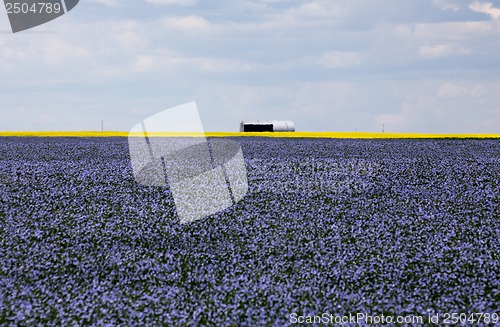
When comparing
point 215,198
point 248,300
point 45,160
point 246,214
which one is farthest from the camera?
point 45,160

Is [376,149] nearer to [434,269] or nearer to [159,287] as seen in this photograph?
[434,269]

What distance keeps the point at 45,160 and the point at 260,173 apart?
27.8 ft

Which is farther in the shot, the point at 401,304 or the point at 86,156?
the point at 86,156

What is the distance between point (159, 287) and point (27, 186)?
7987 millimetres

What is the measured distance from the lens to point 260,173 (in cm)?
1881

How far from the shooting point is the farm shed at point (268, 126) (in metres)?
59.3

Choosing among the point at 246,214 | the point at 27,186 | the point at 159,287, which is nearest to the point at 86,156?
the point at 27,186

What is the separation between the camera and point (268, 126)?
199ft

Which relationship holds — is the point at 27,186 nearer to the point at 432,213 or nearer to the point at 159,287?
the point at 159,287

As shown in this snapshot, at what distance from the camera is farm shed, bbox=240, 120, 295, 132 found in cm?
5934

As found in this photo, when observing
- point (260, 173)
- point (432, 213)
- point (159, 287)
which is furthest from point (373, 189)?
point (159, 287)

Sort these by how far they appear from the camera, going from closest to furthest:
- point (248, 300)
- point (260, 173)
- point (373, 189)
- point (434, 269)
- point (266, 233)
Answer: point (248, 300), point (434, 269), point (266, 233), point (373, 189), point (260, 173)

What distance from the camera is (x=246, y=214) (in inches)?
566

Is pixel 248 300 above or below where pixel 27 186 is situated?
below
